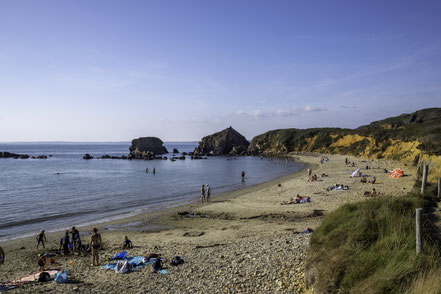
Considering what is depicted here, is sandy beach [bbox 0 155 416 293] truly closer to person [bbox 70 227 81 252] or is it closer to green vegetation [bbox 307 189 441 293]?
person [bbox 70 227 81 252]

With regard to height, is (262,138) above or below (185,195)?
above

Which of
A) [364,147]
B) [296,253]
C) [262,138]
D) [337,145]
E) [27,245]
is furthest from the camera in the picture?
[262,138]

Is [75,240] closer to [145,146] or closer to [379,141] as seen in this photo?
[379,141]

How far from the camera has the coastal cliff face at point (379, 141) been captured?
38.8m

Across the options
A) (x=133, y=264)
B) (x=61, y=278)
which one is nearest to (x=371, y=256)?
(x=133, y=264)

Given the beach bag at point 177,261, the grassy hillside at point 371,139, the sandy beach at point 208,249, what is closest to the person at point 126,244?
the sandy beach at point 208,249

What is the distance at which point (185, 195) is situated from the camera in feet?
110

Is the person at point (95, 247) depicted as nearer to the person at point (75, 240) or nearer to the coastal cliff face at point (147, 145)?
the person at point (75, 240)

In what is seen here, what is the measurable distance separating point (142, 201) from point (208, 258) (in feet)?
64.4

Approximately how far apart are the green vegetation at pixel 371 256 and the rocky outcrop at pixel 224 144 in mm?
106523

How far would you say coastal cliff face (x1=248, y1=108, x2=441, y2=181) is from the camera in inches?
1529

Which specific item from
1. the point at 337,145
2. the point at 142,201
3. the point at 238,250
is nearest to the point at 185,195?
the point at 142,201

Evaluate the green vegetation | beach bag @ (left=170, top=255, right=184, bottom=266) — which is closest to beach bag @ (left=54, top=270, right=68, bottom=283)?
beach bag @ (left=170, top=255, right=184, bottom=266)

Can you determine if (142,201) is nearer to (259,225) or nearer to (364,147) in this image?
(259,225)
